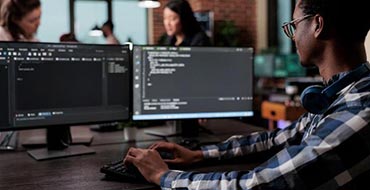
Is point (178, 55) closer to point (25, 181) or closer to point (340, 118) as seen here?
point (25, 181)

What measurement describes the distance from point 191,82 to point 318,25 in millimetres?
817

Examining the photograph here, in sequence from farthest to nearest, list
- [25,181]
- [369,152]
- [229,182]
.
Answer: [25,181]
[229,182]
[369,152]

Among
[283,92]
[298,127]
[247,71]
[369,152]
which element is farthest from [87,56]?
[283,92]

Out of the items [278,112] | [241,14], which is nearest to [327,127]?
[278,112]

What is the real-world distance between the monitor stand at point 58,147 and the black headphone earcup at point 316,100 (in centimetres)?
86

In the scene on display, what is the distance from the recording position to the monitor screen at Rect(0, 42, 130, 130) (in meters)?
1.42

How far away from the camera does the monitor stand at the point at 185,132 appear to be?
178 centimetres

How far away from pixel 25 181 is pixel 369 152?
3.05 ft

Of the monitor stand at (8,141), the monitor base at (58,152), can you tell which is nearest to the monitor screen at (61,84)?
the monitor base at (58,152)

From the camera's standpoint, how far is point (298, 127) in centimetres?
141

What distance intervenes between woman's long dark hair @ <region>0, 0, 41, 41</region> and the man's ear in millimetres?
1741

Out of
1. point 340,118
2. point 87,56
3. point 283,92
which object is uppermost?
point 87,56

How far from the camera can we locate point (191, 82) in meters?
1.73

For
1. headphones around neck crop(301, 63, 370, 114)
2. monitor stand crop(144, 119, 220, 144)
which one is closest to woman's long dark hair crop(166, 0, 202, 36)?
monitor stand crop(144, 119, 220, 144)
